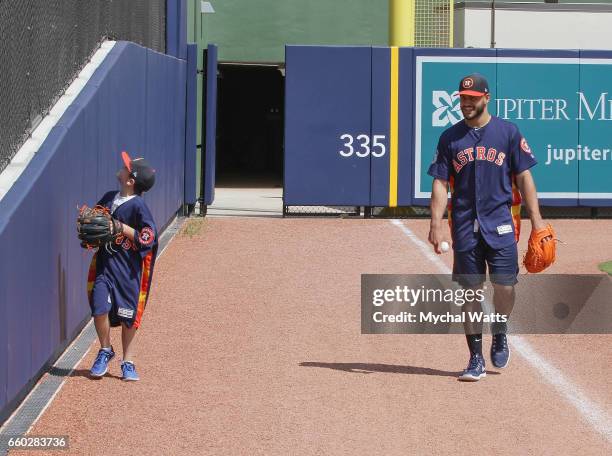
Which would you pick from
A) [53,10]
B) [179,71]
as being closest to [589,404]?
[53,10]

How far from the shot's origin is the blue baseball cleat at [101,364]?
26.4ft

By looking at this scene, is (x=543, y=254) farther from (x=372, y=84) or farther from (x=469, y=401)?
(x=372, y=84)

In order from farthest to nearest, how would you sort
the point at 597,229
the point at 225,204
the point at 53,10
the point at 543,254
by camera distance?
the point at 225,204, the point at 597,229, the point at 53,10, the point at 543,254

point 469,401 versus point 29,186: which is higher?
point 29,186

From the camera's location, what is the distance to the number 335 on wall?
19.5m

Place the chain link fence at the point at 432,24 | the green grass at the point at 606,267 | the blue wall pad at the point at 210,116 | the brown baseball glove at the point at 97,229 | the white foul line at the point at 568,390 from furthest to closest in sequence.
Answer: the chain link fence at the point at 432,24 → the blue wall pad at the point at 210,116 → the green grass at the point at 606,267 → the brown baseball glove at the point at 97,229 → the white foul line at the point at 568,390

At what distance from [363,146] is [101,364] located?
11.8 m

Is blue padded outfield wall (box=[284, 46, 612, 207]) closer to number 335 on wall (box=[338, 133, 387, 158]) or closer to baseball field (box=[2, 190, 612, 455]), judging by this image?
number 335 on wall (box=[338, 133, 387, 158])

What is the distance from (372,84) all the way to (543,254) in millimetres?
11521

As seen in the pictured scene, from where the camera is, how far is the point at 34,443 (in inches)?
254

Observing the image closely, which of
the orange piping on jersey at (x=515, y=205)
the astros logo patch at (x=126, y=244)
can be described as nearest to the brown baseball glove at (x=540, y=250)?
the orange piping on jersey at (x=515, y=205)

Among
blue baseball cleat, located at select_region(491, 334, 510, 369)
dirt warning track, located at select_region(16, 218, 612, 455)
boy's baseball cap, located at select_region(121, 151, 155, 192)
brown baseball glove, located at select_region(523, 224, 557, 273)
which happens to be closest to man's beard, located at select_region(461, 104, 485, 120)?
brown baseball glove, located at select_region(523, 224, 557, 273)

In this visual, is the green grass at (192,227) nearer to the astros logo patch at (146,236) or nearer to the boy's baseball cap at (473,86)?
the astros logo patch at (146,236)

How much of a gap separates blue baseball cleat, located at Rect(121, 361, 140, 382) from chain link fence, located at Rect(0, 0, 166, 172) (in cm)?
151
